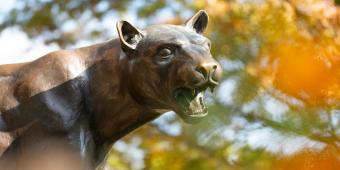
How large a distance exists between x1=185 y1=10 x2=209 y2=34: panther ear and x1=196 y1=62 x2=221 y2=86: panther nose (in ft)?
1.16

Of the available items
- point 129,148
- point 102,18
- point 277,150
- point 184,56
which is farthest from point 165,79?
point 102,18

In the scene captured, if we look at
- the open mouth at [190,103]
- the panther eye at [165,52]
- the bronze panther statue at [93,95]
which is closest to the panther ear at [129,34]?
the bronze panther statue at [93,95]

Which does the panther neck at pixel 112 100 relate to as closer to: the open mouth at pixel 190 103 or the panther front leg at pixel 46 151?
the panther front leg at pixel 46 151

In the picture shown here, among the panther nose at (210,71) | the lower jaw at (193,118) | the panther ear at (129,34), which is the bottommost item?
the lower jaw at (193,118)

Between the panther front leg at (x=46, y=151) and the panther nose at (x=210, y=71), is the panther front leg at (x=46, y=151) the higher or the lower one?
the lower one

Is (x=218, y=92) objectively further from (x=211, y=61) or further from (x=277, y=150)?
(x=277, y=150)

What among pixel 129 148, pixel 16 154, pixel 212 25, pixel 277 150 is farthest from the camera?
pixel 129 148

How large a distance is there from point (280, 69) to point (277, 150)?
0.20 meters

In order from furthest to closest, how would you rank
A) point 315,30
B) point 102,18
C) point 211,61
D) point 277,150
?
point 102,18, point 315,30, point 211,61, point 277,150

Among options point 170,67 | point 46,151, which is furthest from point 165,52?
point 46,151

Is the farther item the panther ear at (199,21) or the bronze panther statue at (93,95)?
the panther ear at (199,21)

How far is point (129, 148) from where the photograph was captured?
4516 mm

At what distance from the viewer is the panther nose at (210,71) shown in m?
1.83

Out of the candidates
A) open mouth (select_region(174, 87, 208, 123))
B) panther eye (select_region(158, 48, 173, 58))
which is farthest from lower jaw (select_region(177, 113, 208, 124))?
panther eye (select_region(158, 48, 173, 58))
